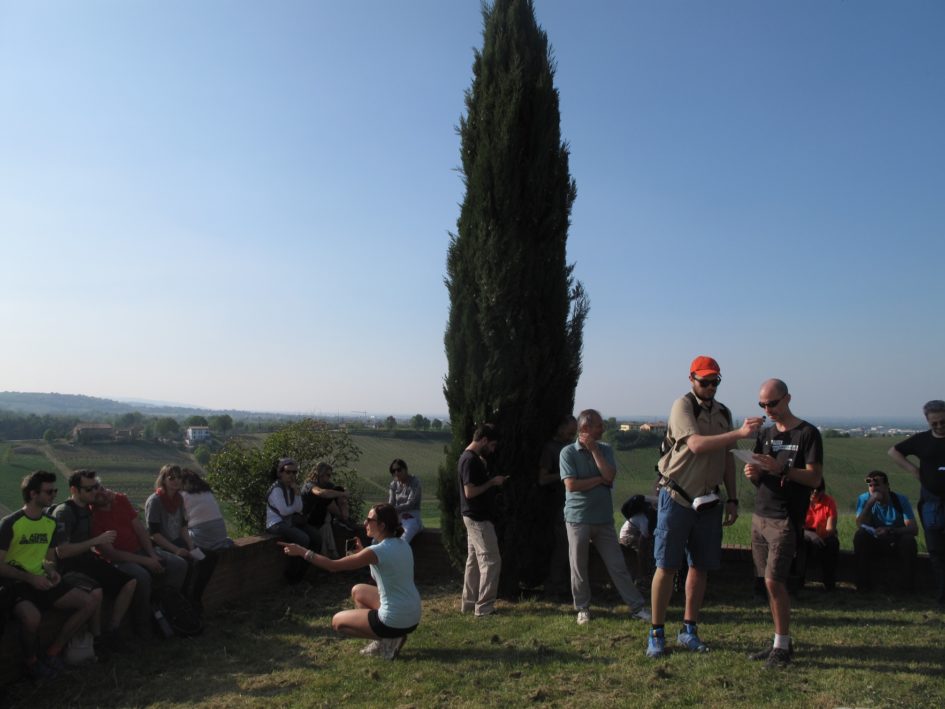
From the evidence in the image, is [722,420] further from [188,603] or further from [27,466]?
[27,466]

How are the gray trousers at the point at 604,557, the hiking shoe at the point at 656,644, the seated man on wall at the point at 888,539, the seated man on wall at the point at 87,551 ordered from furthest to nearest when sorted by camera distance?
the seated man on wall at the point at 888,539
the gray trousers at the point at 604,557
the seated man on wall at the point at 87,551
the hiking shoe at the point at 656,644

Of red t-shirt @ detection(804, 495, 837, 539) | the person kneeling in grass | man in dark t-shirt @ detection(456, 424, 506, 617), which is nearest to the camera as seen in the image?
the person kneeling in grass

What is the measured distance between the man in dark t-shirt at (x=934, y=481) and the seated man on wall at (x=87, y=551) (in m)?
6.75

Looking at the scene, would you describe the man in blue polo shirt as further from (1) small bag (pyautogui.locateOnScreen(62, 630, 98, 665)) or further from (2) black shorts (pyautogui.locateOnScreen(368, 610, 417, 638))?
(1) small bag (pyautogui.locateOnScreen(62, 630, 98, 665))

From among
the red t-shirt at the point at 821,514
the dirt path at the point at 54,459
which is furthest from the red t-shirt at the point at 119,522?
the dirt path at the point at 54,459

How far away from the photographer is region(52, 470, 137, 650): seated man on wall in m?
5.46

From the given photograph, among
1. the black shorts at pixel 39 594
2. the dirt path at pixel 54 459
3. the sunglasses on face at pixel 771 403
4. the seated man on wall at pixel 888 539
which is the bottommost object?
the dirt path at pixel 54 459

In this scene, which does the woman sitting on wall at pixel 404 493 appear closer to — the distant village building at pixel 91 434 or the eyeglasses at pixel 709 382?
the eyeglasses at pixel 709 382

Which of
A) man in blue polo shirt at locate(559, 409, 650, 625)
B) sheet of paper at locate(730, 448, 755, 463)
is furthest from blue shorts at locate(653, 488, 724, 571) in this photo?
man in blue polo shirt at locate(559, 409, 650, 625)

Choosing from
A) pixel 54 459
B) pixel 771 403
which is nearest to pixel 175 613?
pixel 771 403

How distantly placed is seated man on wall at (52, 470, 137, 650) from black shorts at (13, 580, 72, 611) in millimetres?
433

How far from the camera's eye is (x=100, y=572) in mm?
5590

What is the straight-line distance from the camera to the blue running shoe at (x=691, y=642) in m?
4.84

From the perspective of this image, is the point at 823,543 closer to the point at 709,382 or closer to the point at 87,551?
the point at 709,382
